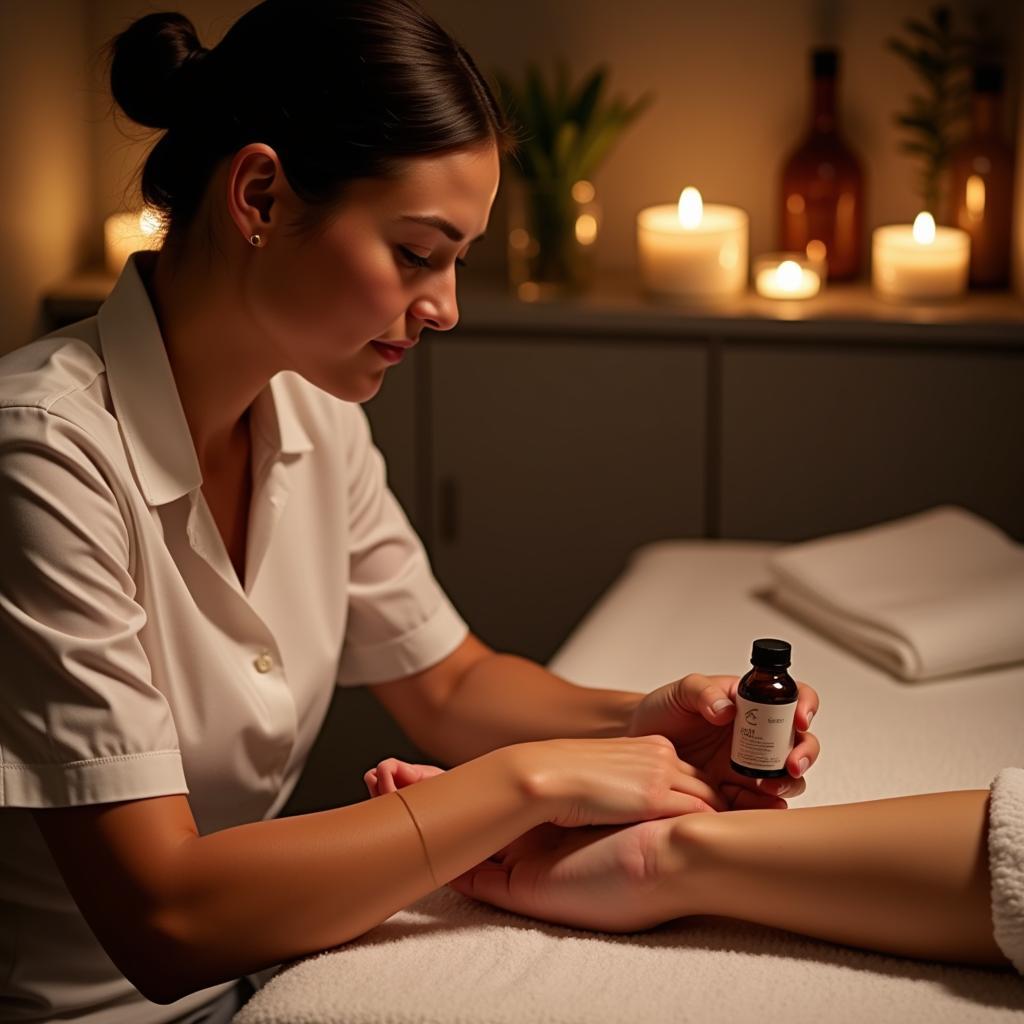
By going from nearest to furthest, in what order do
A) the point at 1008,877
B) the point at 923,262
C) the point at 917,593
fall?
the point at 1008,877, the point at 917,593, the point at 923,262

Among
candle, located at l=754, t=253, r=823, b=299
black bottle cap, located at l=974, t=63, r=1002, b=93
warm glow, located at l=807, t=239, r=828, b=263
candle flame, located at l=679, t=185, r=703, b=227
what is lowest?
candle, located at l=754, t=253, r=823, b=299

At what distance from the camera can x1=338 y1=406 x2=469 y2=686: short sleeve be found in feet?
5.22

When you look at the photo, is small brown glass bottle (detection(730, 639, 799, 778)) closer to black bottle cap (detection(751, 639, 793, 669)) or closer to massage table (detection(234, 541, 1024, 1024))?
black bottle cap (detection(751, 639, 793, 669))

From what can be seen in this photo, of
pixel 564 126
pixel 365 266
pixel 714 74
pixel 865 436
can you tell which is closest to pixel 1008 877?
pixel 365 266

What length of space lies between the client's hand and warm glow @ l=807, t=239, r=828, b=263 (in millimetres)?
1652

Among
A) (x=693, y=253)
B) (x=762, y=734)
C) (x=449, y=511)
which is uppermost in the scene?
(x=693, y=253)

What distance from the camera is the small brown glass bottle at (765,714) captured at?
3.89 feet

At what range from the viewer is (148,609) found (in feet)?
4.17

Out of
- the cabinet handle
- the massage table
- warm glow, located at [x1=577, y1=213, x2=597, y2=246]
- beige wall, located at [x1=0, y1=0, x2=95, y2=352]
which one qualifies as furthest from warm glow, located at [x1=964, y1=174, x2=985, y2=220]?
beige wall, located at [x1=0, y1=0, x2=95, y2=352]

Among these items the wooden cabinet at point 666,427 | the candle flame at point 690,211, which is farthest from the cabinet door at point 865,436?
the candle flame at point 690,211

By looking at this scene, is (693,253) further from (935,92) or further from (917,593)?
(917,593)

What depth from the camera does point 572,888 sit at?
118 centimetres

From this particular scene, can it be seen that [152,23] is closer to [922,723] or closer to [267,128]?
[267,128]

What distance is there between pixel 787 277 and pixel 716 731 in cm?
136
